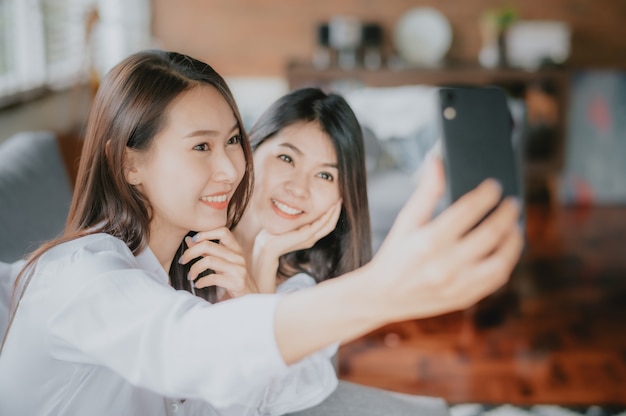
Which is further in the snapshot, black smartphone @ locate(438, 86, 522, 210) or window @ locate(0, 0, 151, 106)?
window @ locate(0, 0, 151, 106)

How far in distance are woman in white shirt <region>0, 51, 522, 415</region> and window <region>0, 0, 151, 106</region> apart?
164cm

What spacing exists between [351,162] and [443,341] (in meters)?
1.49

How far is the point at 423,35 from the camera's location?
141 inches

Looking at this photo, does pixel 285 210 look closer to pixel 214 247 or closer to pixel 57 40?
pixel 214 247

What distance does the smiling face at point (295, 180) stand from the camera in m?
0.63

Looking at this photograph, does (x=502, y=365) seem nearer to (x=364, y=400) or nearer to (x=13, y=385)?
(x=364, y=400)

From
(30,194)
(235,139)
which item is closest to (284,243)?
(235,139)

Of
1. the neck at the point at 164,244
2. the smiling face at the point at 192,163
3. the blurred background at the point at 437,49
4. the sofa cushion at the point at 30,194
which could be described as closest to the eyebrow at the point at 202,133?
the smiling face at the point at 192,163

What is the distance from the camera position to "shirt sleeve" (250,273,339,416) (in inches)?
27.4

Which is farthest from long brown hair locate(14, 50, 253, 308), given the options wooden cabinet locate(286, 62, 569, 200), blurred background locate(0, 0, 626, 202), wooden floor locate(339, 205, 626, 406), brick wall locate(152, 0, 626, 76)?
brick wall locate(152, 0, 626, 76)

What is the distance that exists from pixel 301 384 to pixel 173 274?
226mm

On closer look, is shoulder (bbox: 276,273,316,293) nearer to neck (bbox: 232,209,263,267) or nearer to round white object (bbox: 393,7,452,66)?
neck (bbox: 232,209,263,267)

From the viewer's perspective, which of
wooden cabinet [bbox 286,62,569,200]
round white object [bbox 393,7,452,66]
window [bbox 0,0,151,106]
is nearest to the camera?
window [bbox 0,0,151,106]

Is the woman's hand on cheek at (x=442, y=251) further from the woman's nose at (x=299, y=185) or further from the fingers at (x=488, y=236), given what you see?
the woman's nose at (x=299, y=185)
